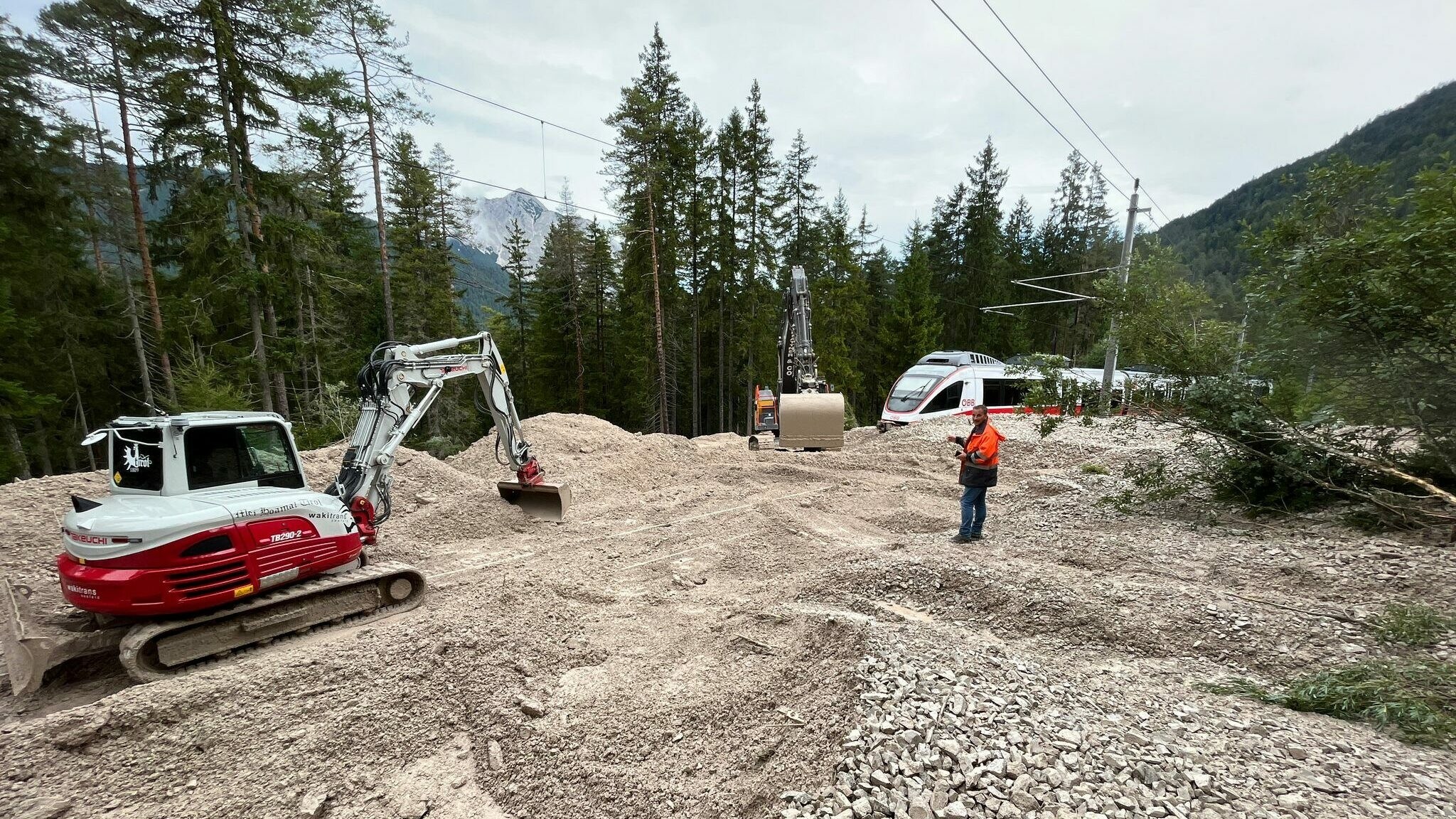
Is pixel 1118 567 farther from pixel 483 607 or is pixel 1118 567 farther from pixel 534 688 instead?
pixel 483 607

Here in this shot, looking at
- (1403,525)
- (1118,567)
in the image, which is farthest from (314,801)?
(1403,525)

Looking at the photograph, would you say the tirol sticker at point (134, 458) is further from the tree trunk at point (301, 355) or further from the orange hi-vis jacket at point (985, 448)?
the tree trunk at point (301, 355)

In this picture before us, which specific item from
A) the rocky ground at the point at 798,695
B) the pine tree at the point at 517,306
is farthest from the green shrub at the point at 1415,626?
the pine tree at the point at 517,306

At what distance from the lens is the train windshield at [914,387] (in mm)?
18125

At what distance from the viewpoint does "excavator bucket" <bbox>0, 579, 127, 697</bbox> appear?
4348 mm

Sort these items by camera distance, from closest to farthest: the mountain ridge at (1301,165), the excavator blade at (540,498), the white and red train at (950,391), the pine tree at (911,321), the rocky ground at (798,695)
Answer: the rocky ground at (798,695) → the excavator blade at (540,498) → the white and red train at (950,391) → the pine tree at (911,321) → the mountain ridge at (1301,165)

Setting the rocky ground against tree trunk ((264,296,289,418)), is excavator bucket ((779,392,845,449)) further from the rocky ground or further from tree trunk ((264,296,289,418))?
tree trunk ((264,296,289,418))

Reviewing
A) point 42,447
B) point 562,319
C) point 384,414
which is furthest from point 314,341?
point 562,319

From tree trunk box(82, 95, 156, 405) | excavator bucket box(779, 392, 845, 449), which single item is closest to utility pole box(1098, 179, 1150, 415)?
excavator bucket box(779, 392, 845, 449)

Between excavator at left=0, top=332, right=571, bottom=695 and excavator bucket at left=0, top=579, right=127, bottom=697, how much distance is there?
0.01 m

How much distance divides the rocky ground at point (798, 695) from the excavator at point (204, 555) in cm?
36

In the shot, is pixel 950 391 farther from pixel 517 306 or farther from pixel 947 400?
pixel 517 306

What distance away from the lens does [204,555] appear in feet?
15.5

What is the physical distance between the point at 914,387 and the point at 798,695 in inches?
628
